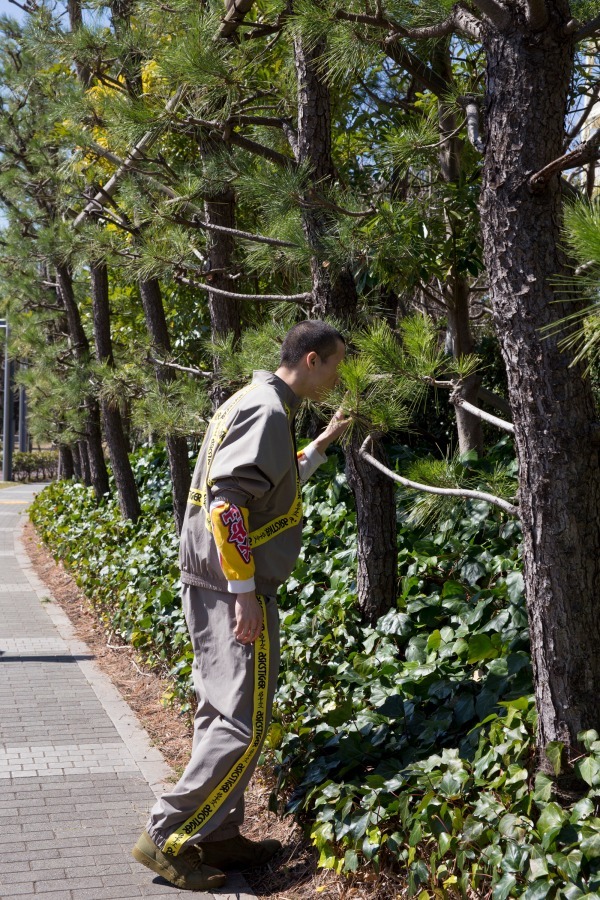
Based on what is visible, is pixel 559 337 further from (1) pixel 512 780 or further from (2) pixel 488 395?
(2) pixel 488 395

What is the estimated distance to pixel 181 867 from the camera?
3.66m

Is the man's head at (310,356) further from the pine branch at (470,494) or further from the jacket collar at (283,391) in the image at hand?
the pine branch at (470,494)

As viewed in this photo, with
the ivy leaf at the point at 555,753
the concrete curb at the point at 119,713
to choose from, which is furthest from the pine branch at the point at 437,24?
the concrete curb at the point at 119,713

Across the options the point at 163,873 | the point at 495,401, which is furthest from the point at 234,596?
the point at 495,401

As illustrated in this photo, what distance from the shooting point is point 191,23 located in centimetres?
481

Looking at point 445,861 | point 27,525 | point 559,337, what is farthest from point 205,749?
point 27,525

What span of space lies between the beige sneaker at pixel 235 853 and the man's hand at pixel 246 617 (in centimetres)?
85

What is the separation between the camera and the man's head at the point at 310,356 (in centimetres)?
386

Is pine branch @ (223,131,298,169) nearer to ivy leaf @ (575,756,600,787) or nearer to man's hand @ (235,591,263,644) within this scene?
man's hand @ (235,591,263,644)

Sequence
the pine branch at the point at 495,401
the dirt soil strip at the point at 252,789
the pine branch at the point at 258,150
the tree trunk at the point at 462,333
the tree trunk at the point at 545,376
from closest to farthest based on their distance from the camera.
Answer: the tree trunk at the point at 545,376 → the dirt soil strip at the point at 252,789 → the pine branch at the point at 495,401 → the pine branch at the point at 258,150 → the tree trunk at the point at 462,333

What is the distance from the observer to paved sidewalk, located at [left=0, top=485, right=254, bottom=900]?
3.69 metres

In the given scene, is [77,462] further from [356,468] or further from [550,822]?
[550,822]

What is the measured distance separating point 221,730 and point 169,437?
503cm

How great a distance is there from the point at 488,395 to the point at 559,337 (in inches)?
74.1
